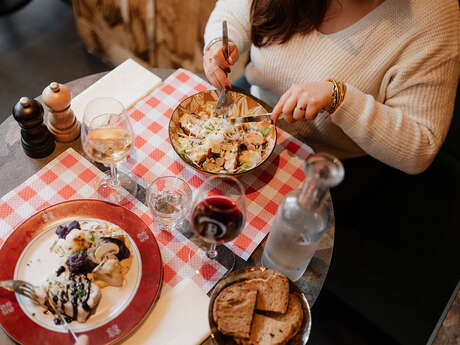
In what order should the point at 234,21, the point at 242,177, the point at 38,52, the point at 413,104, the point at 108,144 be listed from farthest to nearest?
the point at 38,52 < the point at 234,21 < the point at 413,104 < the point at 242,177 < the point at 108,144

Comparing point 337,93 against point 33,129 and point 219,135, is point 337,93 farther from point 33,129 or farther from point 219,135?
point 33,129

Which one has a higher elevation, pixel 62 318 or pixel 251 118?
pixel 251 118

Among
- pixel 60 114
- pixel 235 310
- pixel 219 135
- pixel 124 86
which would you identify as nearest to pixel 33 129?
pixel 60 114

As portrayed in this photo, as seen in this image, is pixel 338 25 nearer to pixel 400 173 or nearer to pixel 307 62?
pixel 307 62

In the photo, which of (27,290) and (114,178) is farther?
(114,178)

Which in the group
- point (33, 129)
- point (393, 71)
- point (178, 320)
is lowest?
point (178, 320)

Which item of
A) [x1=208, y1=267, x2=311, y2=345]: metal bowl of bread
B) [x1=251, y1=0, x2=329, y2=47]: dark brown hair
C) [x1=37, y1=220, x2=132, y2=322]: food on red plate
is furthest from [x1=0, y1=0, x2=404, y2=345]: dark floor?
[x1=208, y1=267, x2=311, y2=345]: metal bowl of bread

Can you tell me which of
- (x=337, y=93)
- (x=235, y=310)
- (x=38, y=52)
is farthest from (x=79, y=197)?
(x=38, y=52)

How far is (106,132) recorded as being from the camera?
118 cm

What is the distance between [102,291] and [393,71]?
1.27m

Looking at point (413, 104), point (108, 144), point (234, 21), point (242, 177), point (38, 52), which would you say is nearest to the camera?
point (108, 144)

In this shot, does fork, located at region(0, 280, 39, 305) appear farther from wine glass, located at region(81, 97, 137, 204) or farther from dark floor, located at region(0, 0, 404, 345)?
dark floor, located at region(0, 0, 404, 345)

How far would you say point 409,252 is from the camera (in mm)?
2018

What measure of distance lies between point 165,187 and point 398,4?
1.10 m
